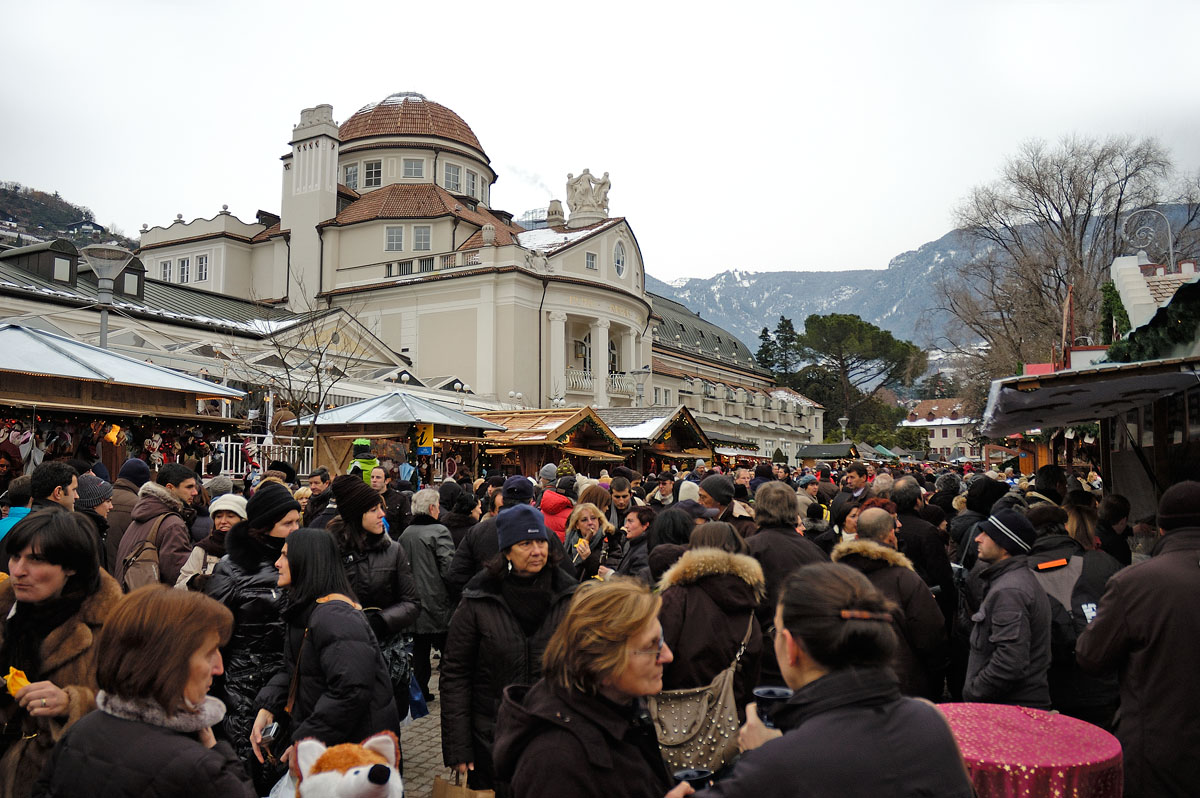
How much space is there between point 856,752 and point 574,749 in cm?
91

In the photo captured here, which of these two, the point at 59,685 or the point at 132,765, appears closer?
the point at 132,765

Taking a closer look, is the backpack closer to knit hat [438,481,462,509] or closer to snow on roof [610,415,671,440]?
knit hat [438,481,462,509]

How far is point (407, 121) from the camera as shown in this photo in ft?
150

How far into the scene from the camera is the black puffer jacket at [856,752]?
74.0 inches

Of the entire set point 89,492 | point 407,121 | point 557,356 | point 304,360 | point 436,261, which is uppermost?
point 407,121

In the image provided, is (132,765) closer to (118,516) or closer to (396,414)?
(118,516)

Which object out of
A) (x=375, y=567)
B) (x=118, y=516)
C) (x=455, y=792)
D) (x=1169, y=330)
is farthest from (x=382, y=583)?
(x=1169, y=330)

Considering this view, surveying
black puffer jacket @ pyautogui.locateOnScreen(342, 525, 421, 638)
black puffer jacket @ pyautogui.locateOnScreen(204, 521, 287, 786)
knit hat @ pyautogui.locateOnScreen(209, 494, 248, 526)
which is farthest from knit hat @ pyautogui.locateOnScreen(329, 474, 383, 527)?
knit hat @ pyautogui.locateOnScreen(209, 494, 248, 526)

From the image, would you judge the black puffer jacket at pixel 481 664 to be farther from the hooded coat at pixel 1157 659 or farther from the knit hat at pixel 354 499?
the hooded coat at pixel 1157 659

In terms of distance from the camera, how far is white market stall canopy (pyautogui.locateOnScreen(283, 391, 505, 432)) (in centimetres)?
1330

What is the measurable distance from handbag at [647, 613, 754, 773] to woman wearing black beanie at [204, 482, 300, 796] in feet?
6.18

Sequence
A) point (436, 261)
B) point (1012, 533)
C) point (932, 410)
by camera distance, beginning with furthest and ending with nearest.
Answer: point (932, 410), point (436, 261), point (1012, 533)

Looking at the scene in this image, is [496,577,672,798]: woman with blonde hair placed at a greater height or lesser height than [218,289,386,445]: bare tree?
lesser

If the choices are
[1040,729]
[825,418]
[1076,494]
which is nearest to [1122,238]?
[1076,494]
